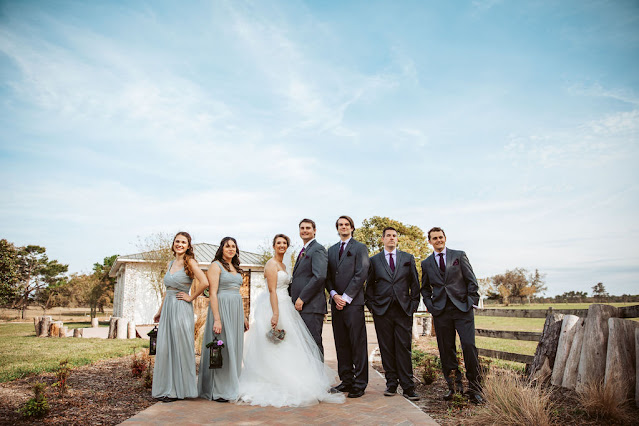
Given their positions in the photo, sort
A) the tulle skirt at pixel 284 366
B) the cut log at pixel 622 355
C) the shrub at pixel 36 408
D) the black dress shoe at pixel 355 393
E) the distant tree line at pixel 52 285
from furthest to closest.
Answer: the distant tree line at pixel 52 285, the black dress shoe at pixel 355 393, the tulle skirt at pixel 284 366, the cut log at pixel 622 355, the shrub at pixel 36 408

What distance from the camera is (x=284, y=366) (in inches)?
220

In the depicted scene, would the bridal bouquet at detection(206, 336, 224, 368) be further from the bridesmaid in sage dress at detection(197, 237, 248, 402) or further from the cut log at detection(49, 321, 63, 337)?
the cut log at detection(49, 321, 63, 337)

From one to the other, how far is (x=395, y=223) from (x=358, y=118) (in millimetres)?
32523

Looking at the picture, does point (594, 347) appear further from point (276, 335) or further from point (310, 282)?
point (276, 335)

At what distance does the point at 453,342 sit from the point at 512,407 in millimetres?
1603

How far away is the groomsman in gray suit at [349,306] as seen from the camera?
5875 mm

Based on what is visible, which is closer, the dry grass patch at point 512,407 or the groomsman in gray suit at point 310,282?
the dry grass patch at point 512,407

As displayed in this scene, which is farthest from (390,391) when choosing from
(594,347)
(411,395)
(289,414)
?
(594,347)

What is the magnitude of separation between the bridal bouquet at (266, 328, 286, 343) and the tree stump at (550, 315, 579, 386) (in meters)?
4.20

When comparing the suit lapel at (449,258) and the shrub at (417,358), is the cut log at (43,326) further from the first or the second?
the suit lapel at (449,258)

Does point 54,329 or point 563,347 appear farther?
point 54,329

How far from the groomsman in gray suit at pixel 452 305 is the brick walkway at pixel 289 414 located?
3.06 ft

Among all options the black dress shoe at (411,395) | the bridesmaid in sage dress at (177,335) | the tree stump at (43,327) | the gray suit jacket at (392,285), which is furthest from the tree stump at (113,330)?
the black dress shoe at (411,395)

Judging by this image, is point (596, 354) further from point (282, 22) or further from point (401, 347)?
point (282, 22)
